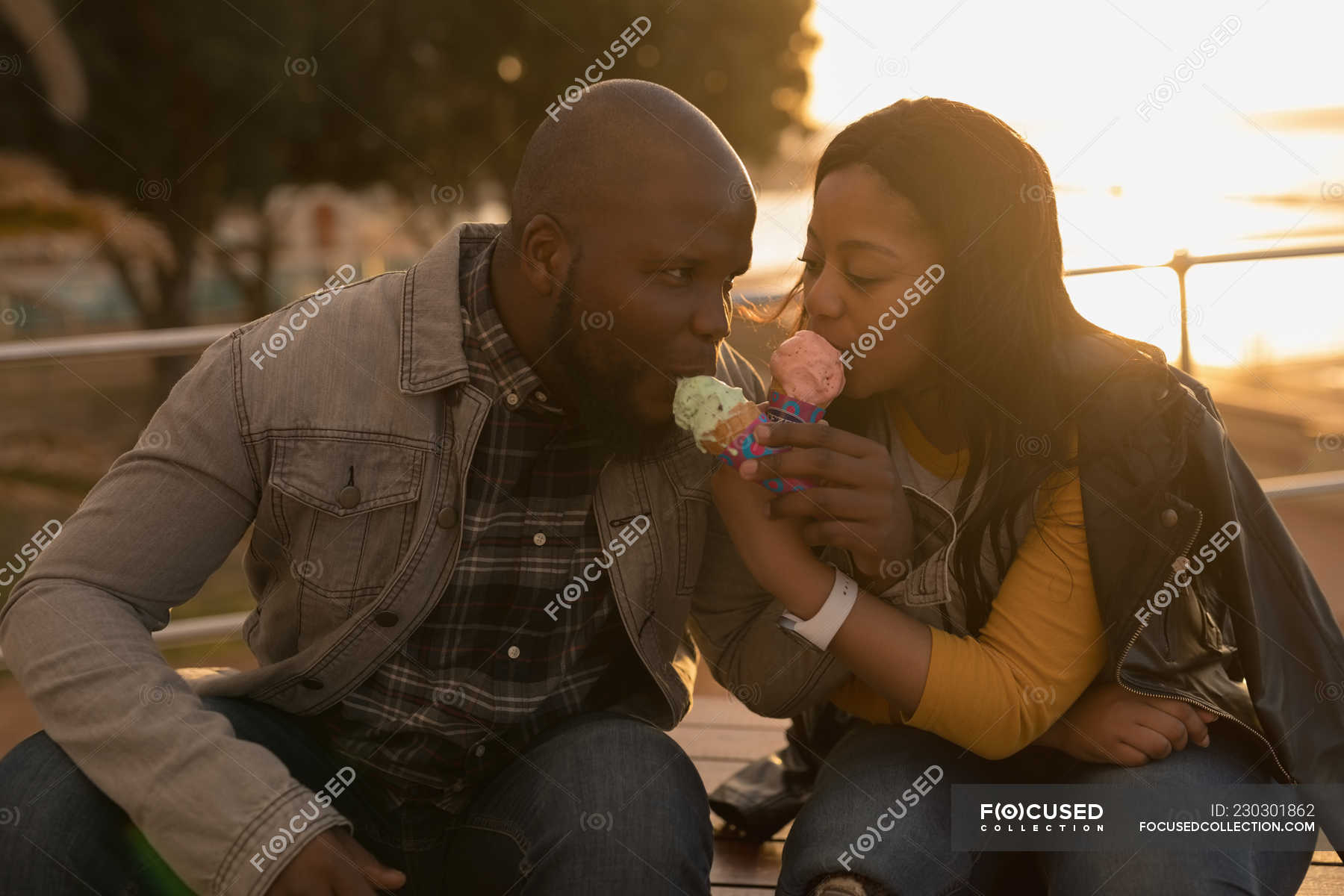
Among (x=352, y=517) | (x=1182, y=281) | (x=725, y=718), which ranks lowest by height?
(x=725, y=718)

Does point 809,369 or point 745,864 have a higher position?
point 809,369

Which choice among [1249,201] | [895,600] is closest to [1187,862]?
[895,600]

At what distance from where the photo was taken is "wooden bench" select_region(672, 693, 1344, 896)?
255 centimetres

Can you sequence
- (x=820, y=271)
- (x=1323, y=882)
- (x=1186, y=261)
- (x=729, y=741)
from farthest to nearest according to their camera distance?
(x=1186, y=261), (x=729, y=741), (x=1323, y=882), (x=820, y=271)

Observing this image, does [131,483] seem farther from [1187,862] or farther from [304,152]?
[304,152]

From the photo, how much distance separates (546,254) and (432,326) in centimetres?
26

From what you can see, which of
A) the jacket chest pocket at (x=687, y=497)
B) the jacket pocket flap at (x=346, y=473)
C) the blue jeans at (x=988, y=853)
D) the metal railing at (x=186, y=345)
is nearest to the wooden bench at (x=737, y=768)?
the blue jeans at (x=988, y=853)

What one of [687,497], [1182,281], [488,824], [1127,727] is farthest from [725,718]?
[1182,281]

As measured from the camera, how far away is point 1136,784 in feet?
6.75

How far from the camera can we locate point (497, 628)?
2250 millimetres

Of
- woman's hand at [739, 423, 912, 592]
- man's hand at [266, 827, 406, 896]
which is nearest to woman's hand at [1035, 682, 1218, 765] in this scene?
woman's hand at [739, 423, 912, 592]

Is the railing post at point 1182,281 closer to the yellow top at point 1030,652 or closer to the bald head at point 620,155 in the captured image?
the yellow top at point 1030,652

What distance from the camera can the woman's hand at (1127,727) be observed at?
2.09m

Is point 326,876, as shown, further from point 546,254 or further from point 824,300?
point 824,300
